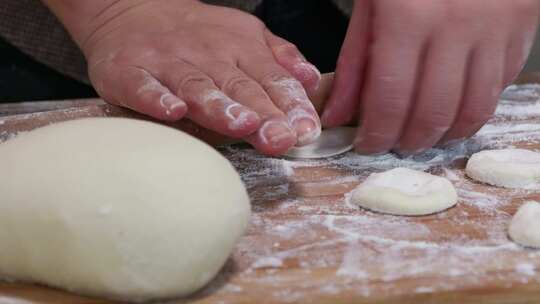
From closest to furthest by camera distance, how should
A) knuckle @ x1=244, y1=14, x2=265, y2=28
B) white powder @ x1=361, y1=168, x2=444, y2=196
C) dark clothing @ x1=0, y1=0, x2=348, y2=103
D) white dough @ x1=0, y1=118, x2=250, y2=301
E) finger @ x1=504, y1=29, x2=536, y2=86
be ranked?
1. white dough @ x1=0, y1=118, x2=250, y2=301
2. white powder @ x1=361, y1=168, x2=444, y2=196
3. finger @ x1=504, y1=29, x2=536, y2=86
4. knuckle @ x1=244, y1=14, x2=265, y2=28
5. dark clothing @ x1=0, y1=0, x2=348, y2=103

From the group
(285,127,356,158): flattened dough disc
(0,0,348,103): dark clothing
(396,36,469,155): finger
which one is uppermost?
(396,36,469,155): finger

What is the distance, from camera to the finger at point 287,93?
2.91 ft

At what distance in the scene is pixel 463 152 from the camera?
1056mm

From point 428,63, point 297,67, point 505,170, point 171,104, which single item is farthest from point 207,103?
point 505,170

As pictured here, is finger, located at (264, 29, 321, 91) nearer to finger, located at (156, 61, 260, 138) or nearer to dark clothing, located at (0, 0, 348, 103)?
finger, located at (156, 61, 260, 138)

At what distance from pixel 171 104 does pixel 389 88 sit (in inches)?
11.5

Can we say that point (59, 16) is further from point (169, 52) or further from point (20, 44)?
point (169, 52)

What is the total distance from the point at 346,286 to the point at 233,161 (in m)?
0.36

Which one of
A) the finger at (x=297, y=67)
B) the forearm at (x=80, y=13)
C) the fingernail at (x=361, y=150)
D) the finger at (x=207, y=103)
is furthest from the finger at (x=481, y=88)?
the forearm at (x=80, y=13)

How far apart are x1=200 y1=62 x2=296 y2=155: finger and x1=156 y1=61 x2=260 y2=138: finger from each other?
0.01 m

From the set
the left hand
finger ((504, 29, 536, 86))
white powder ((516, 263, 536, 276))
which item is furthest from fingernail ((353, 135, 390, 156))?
white powder ((516, 263, 536, 276))

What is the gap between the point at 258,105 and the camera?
90cm

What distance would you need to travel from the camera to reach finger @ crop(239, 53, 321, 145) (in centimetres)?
89

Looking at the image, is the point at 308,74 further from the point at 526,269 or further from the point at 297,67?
the point at 526,269
